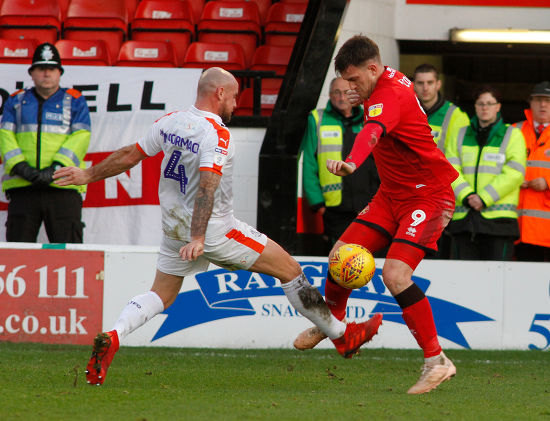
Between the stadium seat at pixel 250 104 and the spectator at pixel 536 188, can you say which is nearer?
the spectator at pixel 536 188

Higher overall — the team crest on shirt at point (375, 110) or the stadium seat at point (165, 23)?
the stadium seat at point (165, 23)

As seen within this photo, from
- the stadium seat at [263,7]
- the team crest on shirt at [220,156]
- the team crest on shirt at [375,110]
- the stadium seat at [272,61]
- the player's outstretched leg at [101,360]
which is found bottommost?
the player's outstretched leg at [101,360]

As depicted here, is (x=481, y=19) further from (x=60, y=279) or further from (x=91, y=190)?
(x=60, y=279)

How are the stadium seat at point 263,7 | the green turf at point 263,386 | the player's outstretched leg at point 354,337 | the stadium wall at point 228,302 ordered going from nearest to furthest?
the green turf at point 263,386, the player's outstretched leg at point 354,337, the stadium wall at point 228,302, the stadium seat at point 263,7

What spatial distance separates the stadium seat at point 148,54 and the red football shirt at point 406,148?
18.8 ft

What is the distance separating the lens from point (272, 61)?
11.9 meters

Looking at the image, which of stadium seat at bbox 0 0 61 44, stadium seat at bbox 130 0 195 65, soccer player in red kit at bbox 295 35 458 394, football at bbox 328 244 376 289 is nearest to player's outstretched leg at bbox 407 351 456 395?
soccer player in red kit at bbox 295 35 458 394

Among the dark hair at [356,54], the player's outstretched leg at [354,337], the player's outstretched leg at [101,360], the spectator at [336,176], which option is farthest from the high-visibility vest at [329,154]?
the player's outstretched leg at [101,360]

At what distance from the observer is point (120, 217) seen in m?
10.5

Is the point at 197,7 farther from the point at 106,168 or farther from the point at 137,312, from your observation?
the point at 137,312

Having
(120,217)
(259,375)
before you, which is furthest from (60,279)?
(259,375)

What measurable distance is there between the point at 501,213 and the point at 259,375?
11.0 ft

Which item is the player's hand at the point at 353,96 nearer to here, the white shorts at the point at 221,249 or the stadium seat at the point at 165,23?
the white shorts at the point at 221,249

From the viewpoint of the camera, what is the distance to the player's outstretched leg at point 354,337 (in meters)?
6.64
